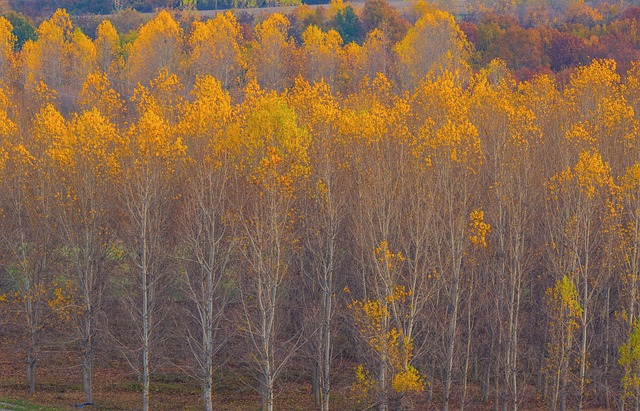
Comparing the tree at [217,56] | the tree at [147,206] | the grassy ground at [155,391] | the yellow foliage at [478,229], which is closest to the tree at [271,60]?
the tree at [217,56]

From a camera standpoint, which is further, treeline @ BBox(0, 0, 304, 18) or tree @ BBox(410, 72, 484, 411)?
treeline @ BBox(0, 0, 304, 18)

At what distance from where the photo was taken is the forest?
37812mm

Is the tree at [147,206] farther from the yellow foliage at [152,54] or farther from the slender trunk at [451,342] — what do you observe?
the yellow foliage at [152,54]

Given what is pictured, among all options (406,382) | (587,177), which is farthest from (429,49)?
(406,382)

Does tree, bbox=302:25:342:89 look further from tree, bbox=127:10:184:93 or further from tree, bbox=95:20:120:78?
tree, bbox=95:20:120:78

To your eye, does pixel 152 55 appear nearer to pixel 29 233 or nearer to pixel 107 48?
pixel 107 48

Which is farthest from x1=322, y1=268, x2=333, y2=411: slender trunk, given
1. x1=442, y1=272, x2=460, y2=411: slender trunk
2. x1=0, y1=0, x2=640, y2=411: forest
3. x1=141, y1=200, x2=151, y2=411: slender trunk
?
x1=141, y1=200, x2=151, y2=411: slender trunk

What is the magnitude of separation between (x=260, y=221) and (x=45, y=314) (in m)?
16.3

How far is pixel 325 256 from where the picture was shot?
4072 centimetres

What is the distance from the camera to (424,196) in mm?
38219

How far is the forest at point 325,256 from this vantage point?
3781cm

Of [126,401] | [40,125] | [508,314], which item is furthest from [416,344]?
[40,125]

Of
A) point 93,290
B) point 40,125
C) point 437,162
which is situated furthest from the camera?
point 40,125

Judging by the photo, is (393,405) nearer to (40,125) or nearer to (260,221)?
(260,221)
